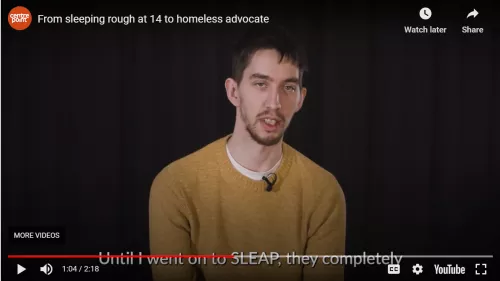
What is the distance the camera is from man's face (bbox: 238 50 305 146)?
2.62 m

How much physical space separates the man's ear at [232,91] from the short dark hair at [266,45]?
20mm

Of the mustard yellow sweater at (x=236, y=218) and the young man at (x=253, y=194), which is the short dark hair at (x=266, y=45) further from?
the mustard yellow sweater at (x=236, y=218)

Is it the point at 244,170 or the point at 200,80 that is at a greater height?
the point at 200,80

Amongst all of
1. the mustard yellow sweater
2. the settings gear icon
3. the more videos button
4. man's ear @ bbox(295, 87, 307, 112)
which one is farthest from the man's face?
the more videos button

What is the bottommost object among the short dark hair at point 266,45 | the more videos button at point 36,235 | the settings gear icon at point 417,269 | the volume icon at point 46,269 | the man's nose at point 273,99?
the settings gear icon at point 417,269

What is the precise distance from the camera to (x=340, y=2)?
268 cm

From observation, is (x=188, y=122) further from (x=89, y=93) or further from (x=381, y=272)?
(x=381, y=272)

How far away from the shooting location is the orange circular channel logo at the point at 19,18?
2.67 m

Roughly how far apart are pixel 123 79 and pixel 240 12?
1.68 ft

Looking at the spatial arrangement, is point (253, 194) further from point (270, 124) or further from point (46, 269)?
point (46, 269)

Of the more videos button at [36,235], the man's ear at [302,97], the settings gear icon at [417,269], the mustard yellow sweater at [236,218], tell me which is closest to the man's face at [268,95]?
the man's ear at [302,97]

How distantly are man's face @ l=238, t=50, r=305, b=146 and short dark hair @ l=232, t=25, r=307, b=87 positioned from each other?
0.06 ft

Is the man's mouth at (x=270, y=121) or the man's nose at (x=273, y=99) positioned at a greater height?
the man's nose at (x=273, y=99)

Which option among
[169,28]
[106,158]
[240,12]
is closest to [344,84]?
[240,12]
